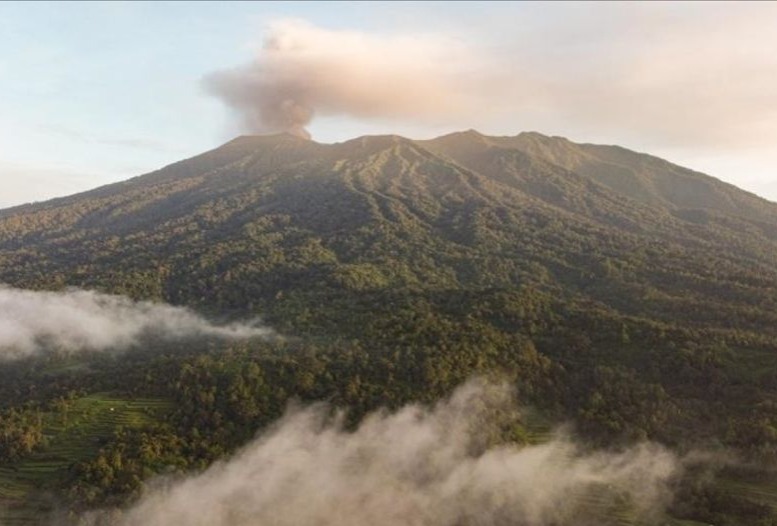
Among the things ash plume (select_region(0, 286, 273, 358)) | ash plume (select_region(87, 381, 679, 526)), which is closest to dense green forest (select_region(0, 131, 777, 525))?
ash plume (select_region(87, 381, 679, 526))

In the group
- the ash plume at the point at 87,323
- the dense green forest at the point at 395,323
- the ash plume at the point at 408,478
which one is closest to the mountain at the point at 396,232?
the dense green forest at the point at 395,323

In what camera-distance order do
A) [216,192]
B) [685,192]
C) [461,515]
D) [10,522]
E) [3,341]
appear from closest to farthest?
[10,522] → [461,515] → [3,341] → [216,192] → [685,192]

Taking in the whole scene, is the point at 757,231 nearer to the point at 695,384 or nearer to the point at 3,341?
the point at 695,384

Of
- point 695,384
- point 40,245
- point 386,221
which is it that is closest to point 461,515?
point 695,384

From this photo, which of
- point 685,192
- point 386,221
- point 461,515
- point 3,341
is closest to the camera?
point 461,515

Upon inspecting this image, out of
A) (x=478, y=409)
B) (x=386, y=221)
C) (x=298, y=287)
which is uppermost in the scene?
(x=386, y=221)

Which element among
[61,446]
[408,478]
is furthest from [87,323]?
[408,478]

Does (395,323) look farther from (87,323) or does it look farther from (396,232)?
(396,232)

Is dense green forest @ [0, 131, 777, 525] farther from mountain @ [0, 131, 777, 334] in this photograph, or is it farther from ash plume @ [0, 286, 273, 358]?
ash plume @ [0, 286, 273, 358]
